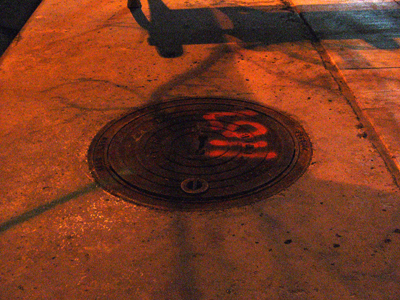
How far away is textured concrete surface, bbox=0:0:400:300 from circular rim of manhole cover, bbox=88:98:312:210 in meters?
0.10

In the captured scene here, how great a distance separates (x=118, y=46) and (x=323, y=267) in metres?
3.54

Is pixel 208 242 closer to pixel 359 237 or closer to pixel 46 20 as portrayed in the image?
pixel 359 237

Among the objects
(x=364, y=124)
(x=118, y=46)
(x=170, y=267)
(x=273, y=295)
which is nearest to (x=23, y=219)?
(x=170, y=267)

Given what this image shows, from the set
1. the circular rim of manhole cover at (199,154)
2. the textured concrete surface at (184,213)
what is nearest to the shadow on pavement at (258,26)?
the textured concrete surface at (184,213)

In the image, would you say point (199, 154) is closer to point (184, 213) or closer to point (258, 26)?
point (184, 213)

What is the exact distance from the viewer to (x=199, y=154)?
302 centimetres

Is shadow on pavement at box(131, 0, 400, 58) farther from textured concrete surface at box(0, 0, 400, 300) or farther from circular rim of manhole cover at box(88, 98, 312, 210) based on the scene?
circular rim of manhole cover at box(88, 98, 312, 210)

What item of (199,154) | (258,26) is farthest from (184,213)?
(258,26)

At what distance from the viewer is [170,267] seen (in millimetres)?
2240

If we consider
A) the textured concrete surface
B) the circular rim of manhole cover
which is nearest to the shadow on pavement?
the textured concrete surface

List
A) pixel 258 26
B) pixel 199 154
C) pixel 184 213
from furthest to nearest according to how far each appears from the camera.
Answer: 1. pixel 258 26
2. pixel 199 154
3. pixel 184 213

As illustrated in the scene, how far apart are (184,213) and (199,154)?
57 cm

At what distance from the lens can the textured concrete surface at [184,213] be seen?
2.16 metres

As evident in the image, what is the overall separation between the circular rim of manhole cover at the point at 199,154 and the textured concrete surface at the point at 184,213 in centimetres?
10
